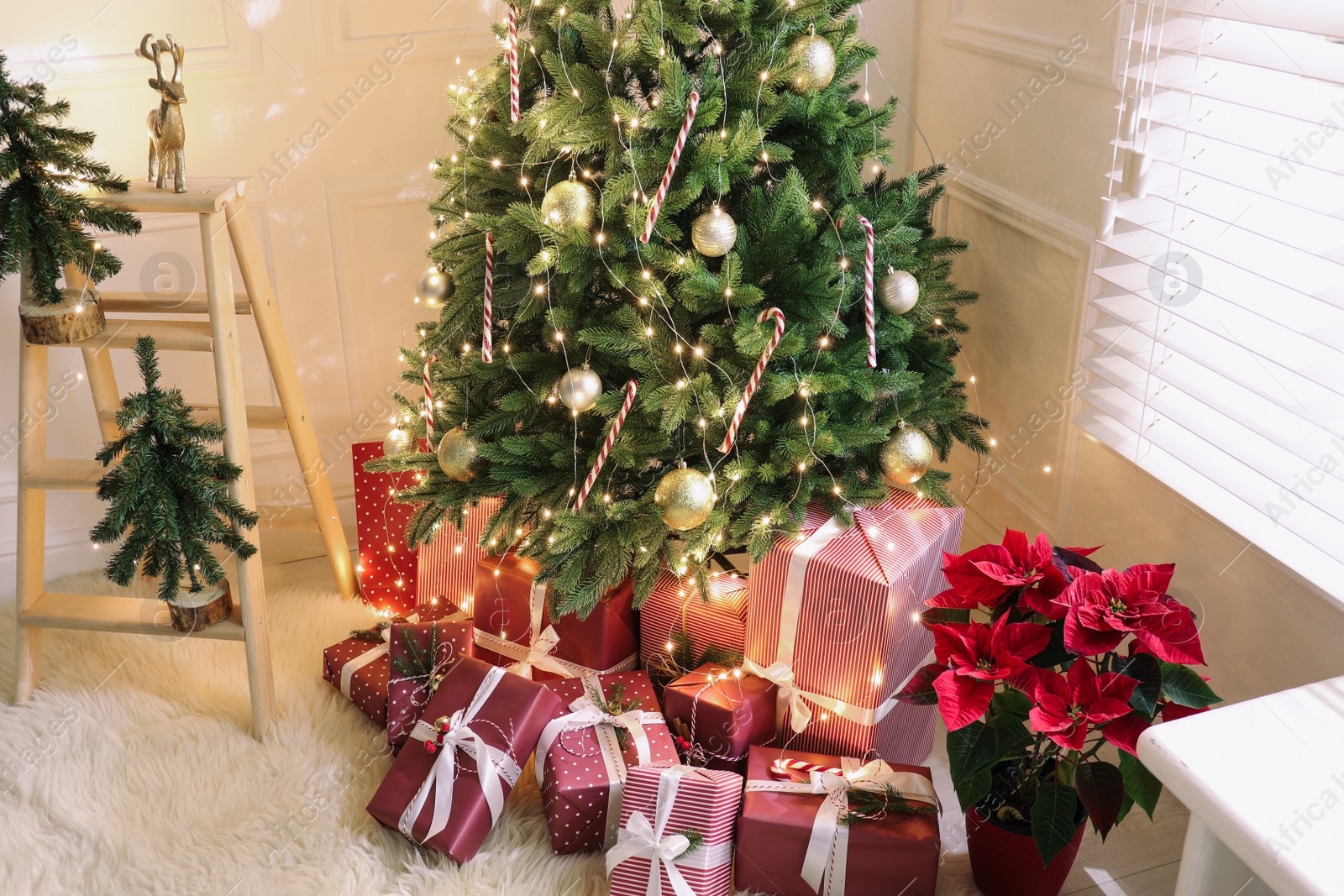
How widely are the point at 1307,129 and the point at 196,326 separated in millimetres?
1736

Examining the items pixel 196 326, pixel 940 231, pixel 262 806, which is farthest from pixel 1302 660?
pixel 196 326

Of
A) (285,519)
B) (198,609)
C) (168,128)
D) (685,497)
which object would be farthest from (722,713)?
(168,128)

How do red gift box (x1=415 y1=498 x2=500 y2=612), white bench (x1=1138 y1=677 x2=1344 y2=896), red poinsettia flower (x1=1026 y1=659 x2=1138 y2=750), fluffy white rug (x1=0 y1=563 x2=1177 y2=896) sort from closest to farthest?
white bench (x1=1138 y1=677 x2=1344 y2=896) → red poinsettia flower (x1=1026 y1=659 x2=1138 y2=750) → fluffy white rug (x1=0 y1=563 x2=1177 y2=896) → red gift box (x1=415 y1=498 x2=500 y2=612)

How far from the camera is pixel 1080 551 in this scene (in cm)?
152

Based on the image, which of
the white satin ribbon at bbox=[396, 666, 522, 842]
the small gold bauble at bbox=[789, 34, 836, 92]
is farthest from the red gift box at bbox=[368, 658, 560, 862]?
the small gold bauble at bbox=[789, 34, 836, 92]

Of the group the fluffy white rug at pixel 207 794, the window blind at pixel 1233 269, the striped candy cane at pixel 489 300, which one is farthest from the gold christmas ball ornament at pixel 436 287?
the window blind at pixel 1233 269

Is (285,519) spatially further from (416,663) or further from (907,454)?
(907,454)

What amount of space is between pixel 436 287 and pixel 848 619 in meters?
0.91

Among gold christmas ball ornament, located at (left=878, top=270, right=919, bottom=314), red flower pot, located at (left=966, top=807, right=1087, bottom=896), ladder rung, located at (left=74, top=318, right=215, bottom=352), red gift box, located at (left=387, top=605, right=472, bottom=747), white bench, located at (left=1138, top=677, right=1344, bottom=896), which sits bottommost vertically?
red flower pot, located at (left=966, top=807, right=1087, bottom=896)

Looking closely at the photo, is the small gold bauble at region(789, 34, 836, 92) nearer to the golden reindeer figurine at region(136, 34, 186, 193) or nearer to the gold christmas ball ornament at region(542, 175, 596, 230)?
the gold christmas ball ornament at region(542, 175, 596, 230)

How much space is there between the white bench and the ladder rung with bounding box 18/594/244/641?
1.51m

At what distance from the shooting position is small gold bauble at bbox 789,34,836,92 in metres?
1.47

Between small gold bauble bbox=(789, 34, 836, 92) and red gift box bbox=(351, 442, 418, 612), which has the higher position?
small gold bauble bbox=(789, 34, 836, 92)

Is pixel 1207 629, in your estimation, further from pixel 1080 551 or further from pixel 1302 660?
pixel 1080 551
